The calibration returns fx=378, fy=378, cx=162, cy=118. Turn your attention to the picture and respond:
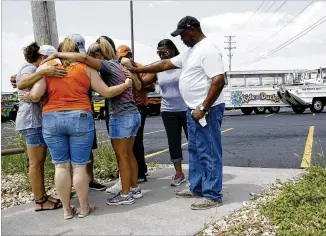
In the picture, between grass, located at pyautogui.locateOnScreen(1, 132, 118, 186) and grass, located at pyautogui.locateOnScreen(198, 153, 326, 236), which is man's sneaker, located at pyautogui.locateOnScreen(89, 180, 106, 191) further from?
grass, located at pyautogui.locateOnScreen(198, 153, 326, 236)

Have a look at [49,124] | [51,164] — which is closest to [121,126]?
[49,124]

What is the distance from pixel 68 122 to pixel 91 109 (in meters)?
0.36

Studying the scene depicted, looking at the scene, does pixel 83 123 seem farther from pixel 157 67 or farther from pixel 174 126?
pixel 174 126

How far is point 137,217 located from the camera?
353 centimetres

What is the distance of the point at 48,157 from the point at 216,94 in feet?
8.91

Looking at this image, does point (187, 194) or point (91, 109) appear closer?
point (91, 109)

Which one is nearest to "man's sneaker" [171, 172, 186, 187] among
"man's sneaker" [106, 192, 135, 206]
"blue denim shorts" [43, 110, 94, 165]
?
"man's sneaker" [106, 192, 135, 206]

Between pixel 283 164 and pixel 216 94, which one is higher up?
pixel 216 94

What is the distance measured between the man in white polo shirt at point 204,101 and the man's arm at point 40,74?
3.72 feet

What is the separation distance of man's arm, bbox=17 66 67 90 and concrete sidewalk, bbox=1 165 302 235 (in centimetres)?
131

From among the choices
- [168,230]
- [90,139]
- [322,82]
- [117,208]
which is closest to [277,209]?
[168,230]

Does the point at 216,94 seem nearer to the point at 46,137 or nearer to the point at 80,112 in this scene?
the point at 80,112

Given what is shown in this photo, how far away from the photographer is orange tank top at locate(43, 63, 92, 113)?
350cm

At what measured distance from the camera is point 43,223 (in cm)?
352
